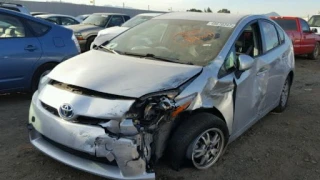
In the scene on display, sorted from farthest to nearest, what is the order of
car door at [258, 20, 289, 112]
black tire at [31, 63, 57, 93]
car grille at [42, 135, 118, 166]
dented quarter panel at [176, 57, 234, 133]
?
black tire at [31, 63, 57, 93] → car door at [258, 20, 289, 112] → dented quarter panel at [176, 57, 234, 133] → car grille at [42, 135, 118, 166]

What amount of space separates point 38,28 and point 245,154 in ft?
12.3

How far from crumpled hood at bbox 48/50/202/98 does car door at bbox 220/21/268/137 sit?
1.90ft

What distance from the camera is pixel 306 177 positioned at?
3529 millimetres

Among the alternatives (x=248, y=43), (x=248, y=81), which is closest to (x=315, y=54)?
(x=248, y=43)

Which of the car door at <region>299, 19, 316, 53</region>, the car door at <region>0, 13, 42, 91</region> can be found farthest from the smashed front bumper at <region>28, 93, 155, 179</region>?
the car door at <region>299, 19, 316, 53</region>

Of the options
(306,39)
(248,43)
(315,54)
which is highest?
(248,43)

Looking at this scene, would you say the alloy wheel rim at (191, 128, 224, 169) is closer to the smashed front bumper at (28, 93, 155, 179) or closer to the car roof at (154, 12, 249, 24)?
the smashed front bumper at (28, 93, 155, 179)

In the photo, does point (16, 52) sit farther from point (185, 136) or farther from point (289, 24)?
point (289, 24)

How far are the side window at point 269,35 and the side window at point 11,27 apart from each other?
11.6 ft

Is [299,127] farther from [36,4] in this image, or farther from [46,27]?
[36,4]

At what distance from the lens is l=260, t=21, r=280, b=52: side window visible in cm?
461

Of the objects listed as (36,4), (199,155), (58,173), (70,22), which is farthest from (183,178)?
(36,4)

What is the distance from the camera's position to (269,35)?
4.82m

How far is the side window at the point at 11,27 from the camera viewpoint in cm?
534
